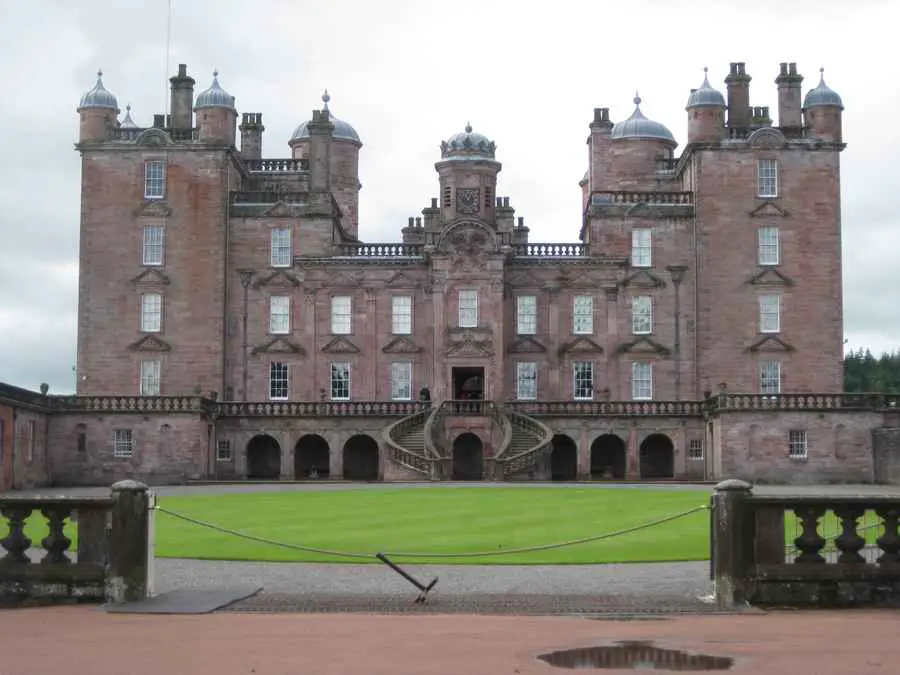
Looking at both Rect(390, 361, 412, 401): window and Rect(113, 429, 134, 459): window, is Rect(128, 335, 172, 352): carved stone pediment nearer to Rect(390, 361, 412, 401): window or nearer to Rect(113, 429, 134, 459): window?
Rect(113, 429, 134, 459): window

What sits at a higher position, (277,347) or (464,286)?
(464,286)

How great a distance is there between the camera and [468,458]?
66.8 metres

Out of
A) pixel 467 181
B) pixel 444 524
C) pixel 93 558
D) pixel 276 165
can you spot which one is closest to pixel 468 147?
pixel 467 181

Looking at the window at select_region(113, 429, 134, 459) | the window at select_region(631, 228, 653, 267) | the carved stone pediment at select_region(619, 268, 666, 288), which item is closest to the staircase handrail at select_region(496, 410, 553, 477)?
the carved stone pediment at select_region(619, 268, 666, 288)

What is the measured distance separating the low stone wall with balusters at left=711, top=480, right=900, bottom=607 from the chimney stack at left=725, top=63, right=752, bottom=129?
5471cm

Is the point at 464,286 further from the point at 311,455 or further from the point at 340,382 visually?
the point at 311,455

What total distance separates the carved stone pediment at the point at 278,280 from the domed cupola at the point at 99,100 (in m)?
10.8

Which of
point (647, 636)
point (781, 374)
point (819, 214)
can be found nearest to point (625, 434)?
point (781, 374)

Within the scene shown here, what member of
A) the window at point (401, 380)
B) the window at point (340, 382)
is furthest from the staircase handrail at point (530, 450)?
the window at point (340, 382)

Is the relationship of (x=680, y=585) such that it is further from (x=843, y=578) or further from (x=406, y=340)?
(x=406, y=340)

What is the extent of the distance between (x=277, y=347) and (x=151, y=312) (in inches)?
240

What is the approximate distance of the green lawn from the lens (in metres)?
25.0

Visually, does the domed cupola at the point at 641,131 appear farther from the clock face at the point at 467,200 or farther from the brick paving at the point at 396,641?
the brick paving at the point at 396,641

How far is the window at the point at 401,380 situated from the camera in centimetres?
6962
